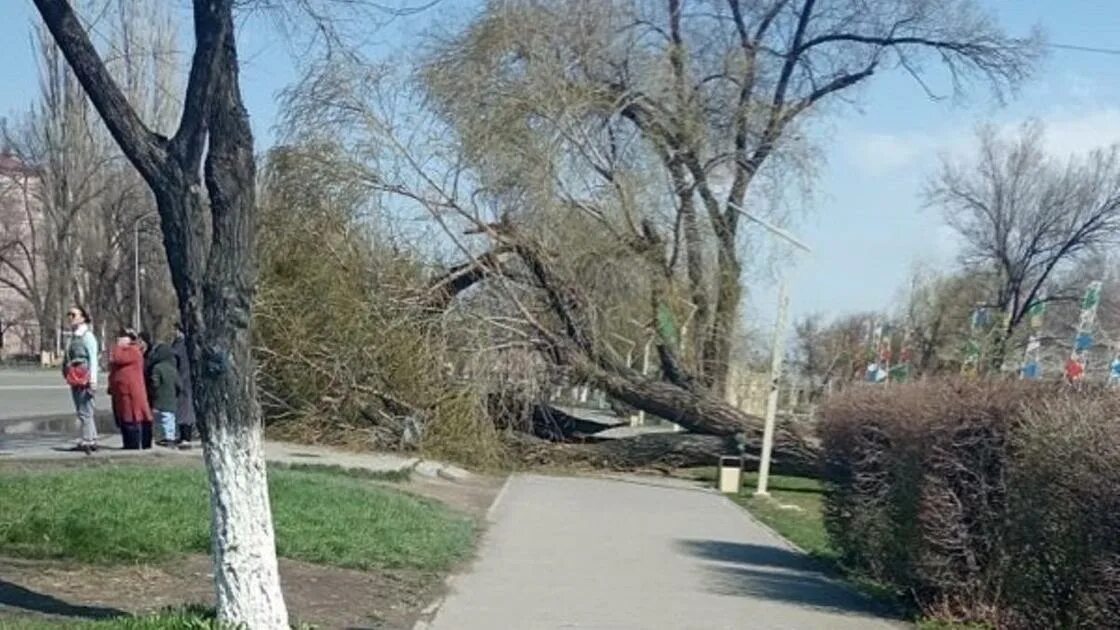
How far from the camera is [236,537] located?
23.9ft

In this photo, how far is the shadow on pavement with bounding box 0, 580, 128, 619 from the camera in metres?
7.70

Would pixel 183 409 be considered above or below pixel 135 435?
above

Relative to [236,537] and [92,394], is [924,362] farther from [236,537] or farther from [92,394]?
[236,537]

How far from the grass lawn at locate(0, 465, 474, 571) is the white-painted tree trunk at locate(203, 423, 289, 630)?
2660 millimetres

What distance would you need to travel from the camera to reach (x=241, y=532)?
7.30m

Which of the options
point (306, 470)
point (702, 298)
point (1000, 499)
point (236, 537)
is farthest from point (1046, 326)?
point (236, 537)

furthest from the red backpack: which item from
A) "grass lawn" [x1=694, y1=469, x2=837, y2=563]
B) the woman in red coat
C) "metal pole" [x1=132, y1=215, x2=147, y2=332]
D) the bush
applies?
"metal pole" [x1=132, y1=215, x2=147, y2=332]

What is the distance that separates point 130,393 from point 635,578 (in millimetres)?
8388

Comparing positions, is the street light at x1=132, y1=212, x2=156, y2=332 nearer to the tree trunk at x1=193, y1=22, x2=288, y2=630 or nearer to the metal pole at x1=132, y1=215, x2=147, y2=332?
the metal pole at x1=132, y1=215, x2=147, y2=332

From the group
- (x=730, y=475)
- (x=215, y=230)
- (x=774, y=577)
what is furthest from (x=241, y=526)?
(x=730, y=475)

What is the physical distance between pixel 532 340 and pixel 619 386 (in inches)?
91.0

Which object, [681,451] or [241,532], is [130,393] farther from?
[681,451]

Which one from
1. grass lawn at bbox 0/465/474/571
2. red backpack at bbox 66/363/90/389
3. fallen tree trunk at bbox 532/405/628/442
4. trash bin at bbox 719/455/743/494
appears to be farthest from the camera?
fallen tree trunk at bbox 532/405/628/442

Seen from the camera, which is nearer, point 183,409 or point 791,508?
point 183,409
